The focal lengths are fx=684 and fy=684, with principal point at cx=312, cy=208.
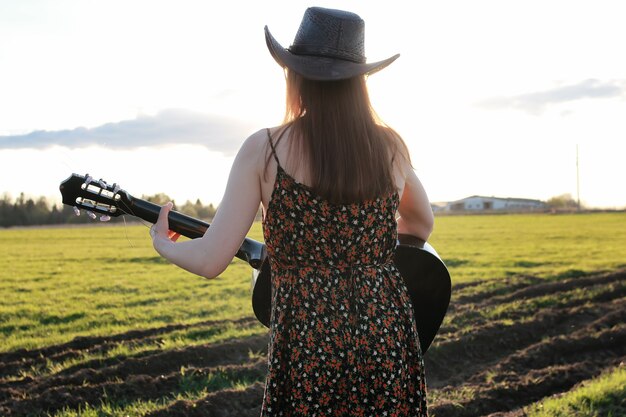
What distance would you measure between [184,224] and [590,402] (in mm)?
4743

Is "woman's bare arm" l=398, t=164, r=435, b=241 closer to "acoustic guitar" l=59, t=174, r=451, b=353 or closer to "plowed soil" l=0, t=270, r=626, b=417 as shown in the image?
"acoustic guitar" l=59, t=174, r=451, b=353

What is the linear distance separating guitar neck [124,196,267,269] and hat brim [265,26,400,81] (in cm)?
86

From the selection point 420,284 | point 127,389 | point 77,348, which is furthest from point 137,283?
point 420,284

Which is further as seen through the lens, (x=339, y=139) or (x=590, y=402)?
(x=590, y=402)

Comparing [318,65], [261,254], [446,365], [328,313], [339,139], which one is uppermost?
[318,65]

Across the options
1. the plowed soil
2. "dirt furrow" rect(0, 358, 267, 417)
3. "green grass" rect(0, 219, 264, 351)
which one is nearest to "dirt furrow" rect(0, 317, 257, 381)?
the plowed soil

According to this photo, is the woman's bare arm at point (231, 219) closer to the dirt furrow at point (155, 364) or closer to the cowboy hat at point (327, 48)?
the cowboy hat at point (327, 48)

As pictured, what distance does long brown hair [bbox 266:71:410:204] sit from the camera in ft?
7.29

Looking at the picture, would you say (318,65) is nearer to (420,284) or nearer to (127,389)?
(420,284)

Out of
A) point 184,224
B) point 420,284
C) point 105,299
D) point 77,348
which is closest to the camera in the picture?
point 184,224

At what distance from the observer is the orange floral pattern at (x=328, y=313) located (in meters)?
2.27

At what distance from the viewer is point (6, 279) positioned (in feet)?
61.9

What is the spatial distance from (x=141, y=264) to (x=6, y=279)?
4.89 m

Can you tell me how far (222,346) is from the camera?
27.9 ft
